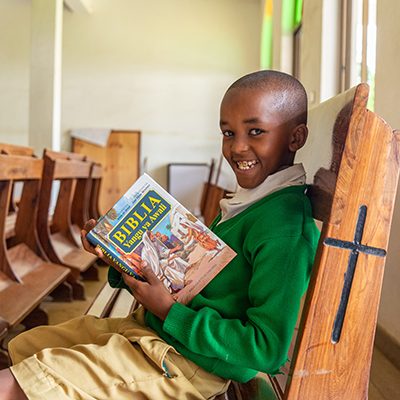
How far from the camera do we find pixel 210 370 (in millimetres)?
861

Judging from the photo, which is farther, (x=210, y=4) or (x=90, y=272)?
(x=210, y=4)

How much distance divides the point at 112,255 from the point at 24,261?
1905mm

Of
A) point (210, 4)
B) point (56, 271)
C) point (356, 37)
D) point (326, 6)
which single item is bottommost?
point (56, 271)

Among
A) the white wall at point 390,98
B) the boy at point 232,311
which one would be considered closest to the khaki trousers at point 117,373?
the boy at point 232,311

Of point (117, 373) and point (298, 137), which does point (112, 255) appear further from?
point (298, 137)

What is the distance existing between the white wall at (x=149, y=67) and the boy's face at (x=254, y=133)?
726 centimetres

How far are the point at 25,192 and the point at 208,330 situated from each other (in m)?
2.05

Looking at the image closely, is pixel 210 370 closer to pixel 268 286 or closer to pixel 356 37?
pixel 268 286

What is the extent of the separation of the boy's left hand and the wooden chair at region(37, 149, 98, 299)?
71.7 inches

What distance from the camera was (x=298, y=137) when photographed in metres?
0.99

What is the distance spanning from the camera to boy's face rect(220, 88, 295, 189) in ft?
3.05

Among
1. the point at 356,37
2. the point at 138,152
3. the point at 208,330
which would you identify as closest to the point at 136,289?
the point at 208,330

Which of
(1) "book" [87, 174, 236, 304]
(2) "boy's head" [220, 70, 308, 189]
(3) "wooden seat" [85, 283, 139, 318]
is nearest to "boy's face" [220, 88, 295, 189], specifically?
(2) "boy's head" [220, 70, 308, 189]

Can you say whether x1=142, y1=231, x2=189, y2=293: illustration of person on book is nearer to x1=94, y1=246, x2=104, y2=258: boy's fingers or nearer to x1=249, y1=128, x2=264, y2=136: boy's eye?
x1=94, y1=246, x2=104, y2=258: boy's fingers
